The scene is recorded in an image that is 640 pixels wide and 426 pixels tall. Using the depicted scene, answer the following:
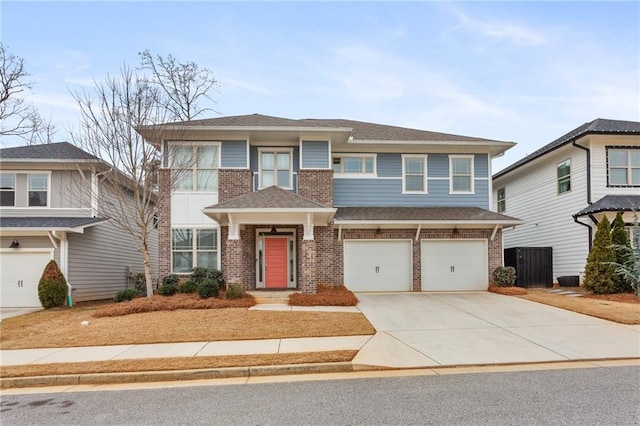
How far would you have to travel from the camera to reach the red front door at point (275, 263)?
15789mm

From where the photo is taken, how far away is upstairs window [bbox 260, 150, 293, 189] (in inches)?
643

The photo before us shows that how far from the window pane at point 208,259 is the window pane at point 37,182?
6829mm

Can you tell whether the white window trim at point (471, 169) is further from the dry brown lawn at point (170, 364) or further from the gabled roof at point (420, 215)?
the dry brown lawn at point (170, 364)

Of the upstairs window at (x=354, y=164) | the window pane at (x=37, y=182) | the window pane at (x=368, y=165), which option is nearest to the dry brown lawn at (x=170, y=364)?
the upstairs window at (x=354, y=164)

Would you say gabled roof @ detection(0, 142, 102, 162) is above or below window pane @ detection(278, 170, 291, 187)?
above

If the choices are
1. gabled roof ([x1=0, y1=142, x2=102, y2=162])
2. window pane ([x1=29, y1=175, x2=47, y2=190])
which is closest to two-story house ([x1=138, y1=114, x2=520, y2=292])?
gabled roof ([x1=0, y1=142, x2=102, y2=162])

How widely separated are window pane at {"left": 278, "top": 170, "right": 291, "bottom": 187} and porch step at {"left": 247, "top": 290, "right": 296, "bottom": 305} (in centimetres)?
433

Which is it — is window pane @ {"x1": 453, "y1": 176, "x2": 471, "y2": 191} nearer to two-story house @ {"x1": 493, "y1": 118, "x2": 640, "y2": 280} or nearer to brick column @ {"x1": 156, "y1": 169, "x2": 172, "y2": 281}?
two-story house @ {"x1": 493, "y1": 118, "x2": 640, "y2": 280}

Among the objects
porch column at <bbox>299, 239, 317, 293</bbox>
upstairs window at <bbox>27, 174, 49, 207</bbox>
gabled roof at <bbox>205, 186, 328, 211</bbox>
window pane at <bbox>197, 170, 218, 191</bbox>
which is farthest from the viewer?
upstairs window at <bbox>27, 174, 49, 207</bbox>

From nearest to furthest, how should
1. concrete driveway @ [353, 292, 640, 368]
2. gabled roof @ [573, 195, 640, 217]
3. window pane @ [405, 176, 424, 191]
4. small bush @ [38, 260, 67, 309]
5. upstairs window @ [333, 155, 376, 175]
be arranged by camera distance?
concrete driveway @ [353, 292, 640, 368] → small bush @ [38, 260, 67, 309] → gabled roof @ [573, 195, 640, 217] → upstairs window @ [333, 155, 376, 175] → window pane @ [405, 176, 424, 191]

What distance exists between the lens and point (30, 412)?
539 centimetres

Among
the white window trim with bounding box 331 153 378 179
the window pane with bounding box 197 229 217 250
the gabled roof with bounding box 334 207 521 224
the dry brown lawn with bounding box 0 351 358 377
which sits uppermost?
the white window trim with bounding box 331 153 378 179

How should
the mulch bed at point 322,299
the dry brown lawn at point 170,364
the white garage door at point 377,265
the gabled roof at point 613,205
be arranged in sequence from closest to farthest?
the dry brown lawn at point 170,364 → the mulch bed at point 322,299 → the gabled roof at point 613,205 → the white garage door at point 377,265

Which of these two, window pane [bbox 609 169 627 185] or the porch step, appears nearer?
the porch step
